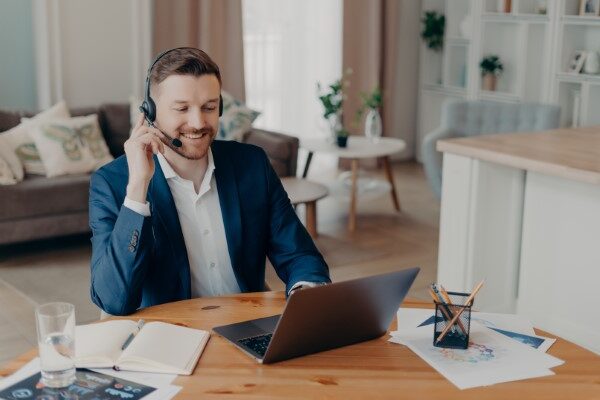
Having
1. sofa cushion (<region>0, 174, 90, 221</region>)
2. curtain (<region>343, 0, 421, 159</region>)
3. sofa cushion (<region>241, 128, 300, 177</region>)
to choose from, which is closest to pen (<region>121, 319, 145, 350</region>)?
sofa cushion (<region>0, 174, 90, 221</region>)

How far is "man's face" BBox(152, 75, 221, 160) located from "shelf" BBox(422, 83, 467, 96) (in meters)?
5.26

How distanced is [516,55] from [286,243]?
5.02 metres

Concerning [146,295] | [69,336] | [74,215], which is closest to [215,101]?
[146,295]

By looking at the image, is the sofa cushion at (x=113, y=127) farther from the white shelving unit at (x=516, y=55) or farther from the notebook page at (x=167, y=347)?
the notebook page at (x=167, y=347)

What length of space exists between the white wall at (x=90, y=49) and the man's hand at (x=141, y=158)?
4028 millimetres

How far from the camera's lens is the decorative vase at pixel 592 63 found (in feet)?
19.6

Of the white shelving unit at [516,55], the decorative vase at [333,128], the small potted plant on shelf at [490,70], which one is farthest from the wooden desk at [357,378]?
the small potted plant on shelf at [490,70]

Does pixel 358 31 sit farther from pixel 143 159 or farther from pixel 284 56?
pixel 143 159

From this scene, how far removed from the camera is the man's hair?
79.6 inches

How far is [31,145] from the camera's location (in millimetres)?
4953

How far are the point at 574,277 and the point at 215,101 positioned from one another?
5.90 feet

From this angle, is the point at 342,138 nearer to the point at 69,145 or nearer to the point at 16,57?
the point at 69,145

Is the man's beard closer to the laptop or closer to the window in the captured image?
the laptop

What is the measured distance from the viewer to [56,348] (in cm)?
151
